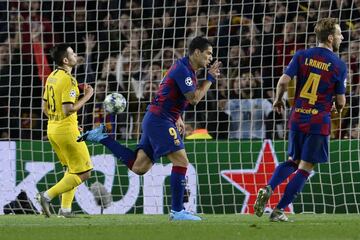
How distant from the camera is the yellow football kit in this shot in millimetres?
12328

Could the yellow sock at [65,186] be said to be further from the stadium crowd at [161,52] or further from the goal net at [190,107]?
the stadium crowd at [161,52]

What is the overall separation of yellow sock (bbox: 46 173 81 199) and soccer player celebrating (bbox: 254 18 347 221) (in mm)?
2847

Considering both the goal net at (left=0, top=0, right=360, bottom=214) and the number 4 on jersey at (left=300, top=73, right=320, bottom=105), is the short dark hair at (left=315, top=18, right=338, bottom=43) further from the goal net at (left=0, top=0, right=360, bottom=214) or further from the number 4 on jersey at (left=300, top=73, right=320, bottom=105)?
the goal net at (left=0, top=0, right=360, bottom=214)

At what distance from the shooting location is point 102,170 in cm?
1462

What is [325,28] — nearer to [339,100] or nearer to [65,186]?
[339,100]

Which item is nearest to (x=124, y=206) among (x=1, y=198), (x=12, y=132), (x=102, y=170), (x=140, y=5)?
(x=102, y=170)

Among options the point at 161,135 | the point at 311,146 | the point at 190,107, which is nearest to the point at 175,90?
the point at 161,135

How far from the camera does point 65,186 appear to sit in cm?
1227

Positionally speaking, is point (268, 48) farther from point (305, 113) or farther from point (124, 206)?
point (305, 113)

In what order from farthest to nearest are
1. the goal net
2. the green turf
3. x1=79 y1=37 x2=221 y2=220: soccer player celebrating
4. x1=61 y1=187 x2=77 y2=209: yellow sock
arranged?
the goal net
x1=61 y1=187 x2=77 y2=209: yellow sock
x1=79 y1=37 x2=221 y2=220: soccer player celebrating
the green turf

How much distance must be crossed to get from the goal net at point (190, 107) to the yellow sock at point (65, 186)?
87.2 inches

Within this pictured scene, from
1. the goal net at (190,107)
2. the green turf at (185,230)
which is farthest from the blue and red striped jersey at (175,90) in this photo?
the goal net at (190,107)

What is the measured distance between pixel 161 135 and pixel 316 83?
1.64 m

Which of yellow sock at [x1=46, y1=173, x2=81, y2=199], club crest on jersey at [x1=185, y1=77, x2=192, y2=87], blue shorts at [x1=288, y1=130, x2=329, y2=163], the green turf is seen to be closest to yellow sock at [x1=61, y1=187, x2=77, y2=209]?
yellow sock at [x1=46, y1=173, x2=81, y2=199]
